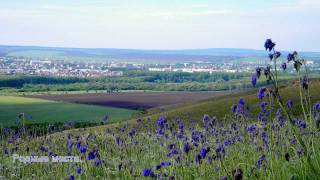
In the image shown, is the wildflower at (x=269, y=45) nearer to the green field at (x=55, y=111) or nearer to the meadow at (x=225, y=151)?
the meadow at (x=225, y=151)

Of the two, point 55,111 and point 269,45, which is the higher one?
point 269,45

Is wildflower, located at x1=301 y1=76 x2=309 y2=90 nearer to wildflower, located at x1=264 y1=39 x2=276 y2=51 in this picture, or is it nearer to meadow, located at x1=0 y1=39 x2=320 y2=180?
meadow, located at x1=0 y1=39 x2=320 y2=180

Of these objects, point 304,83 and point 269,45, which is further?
point 304,83

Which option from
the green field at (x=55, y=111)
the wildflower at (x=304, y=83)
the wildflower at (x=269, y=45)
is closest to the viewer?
the wildflower at (x=269, y=45)

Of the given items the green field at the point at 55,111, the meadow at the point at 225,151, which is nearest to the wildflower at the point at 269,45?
the meadow at the point at 225,151

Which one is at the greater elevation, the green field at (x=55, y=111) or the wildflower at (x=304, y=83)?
the wildflower at (x=304, y=83)

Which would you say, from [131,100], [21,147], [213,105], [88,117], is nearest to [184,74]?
[131,100]

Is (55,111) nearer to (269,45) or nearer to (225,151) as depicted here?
(225,151)

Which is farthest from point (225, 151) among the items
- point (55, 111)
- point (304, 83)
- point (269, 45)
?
point (55, 111)
